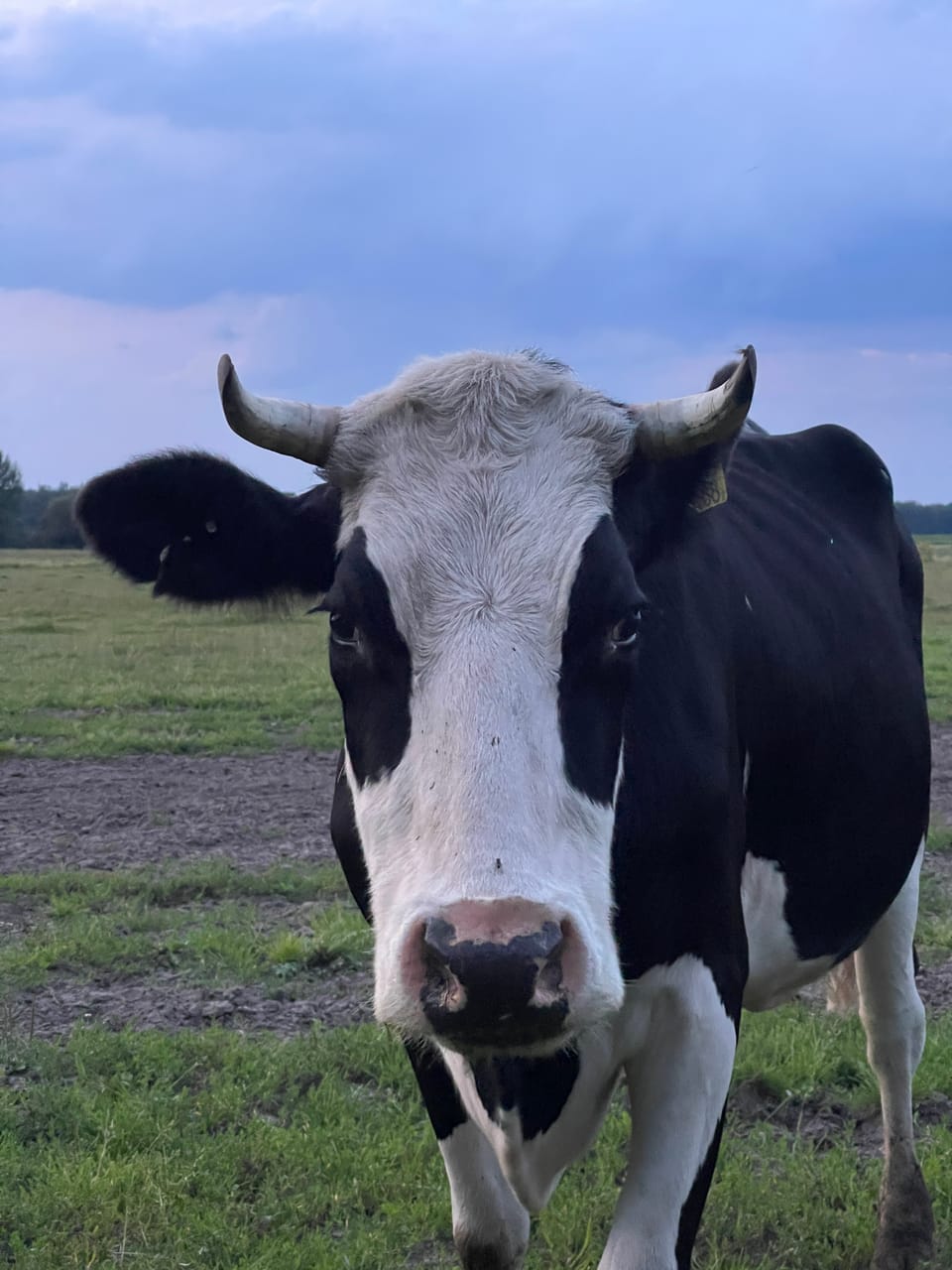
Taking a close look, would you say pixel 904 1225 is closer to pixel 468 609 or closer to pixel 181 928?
pixel 468 609

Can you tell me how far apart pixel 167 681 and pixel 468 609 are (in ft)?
Result: 47.6

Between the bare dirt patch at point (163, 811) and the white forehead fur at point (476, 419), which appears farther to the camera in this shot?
the bare dirt patch at point (163, 811)

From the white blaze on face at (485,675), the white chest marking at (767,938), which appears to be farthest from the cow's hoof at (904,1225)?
the white blaze on face at (485,675)

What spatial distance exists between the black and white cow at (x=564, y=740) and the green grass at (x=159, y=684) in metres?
0.60

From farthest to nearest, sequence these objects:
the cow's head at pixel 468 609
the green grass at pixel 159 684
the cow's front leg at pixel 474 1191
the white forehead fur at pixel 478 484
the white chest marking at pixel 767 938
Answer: the green grass at pixel 159 684 < the white chest marking at pixel 767 938 < the cow's front leg at pixel 474 1191 < the white forehead fur at pixel 478 484 < the cow's head at pixel 468 609

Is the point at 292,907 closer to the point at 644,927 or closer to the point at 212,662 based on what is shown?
the point at 644,927

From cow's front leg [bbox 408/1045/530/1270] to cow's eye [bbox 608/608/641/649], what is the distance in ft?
4.19

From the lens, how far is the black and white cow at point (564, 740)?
209cm

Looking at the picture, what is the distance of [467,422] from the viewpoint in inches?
106

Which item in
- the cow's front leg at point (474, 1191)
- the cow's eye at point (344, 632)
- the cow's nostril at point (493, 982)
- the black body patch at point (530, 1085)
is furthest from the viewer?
the cow's front leg at point (474, 1191)

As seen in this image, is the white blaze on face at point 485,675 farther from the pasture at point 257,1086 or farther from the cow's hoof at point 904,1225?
the cow's hoof at point 904,1225

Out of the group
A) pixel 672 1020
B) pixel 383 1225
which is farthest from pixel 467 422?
pixel 383 1225

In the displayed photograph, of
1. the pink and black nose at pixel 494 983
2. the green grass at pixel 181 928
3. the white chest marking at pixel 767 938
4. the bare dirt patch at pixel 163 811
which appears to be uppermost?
the pink and black nose at pixel 494 983

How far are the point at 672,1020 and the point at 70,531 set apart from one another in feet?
5.98
